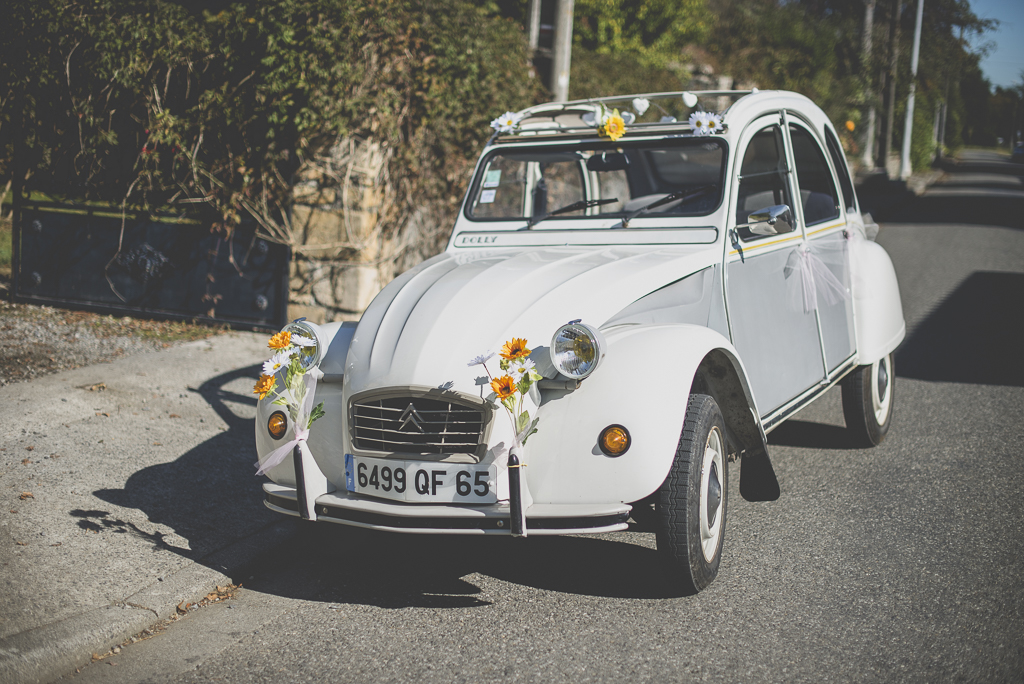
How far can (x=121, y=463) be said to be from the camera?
454 cm

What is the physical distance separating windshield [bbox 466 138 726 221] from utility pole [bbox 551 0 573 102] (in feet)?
11.7

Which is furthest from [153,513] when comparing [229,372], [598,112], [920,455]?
[920,455]

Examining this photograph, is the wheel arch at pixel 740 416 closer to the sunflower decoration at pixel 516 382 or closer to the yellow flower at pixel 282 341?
the sunflower decoration at pixel 516 382

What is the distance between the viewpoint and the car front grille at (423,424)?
Result: 318 cm

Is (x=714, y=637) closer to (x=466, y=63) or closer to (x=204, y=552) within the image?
(x=204, y=552)

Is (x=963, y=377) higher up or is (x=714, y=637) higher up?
(x=963, y=377)

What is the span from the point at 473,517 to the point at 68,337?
4969 mm

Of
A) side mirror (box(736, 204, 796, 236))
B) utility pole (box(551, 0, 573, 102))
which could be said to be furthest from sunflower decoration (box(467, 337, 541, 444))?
utility pole (box(551, 0, 573, 102))

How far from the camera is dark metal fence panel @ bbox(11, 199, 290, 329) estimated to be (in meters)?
7.40

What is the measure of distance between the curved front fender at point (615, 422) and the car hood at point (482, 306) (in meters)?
0.28

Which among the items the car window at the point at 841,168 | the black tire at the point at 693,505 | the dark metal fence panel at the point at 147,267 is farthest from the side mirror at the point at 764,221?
Result: the dark metal fence panel at the point at 147,267

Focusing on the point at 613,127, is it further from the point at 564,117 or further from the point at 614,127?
the point at 564,117

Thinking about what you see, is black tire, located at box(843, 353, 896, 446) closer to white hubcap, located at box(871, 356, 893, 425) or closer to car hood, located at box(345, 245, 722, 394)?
white hubcap, located at box(871, 356, 893, 425)

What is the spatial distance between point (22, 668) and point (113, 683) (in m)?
0.30
